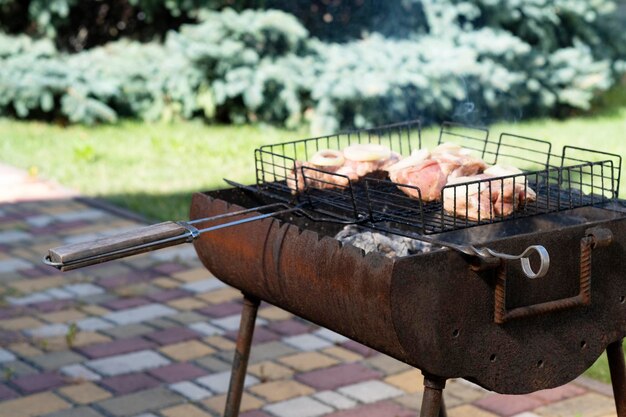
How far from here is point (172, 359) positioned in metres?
4.12

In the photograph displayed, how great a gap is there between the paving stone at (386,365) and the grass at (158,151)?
7.51 feet

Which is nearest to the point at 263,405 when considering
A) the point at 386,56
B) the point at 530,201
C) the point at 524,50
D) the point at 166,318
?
the point at 166,318

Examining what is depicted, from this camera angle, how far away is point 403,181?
9.27ft

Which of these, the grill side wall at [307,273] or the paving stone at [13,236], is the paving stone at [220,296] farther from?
the grill side wall at [307,273]

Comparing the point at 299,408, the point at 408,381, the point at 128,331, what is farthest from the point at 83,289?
the point at 408,381

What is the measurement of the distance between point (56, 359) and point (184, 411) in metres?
0.78

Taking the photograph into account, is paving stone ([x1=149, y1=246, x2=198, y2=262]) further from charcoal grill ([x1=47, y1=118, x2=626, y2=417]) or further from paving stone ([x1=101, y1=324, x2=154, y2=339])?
charcoal grill ([x1=47, y1=118, x2=626, y2=417])

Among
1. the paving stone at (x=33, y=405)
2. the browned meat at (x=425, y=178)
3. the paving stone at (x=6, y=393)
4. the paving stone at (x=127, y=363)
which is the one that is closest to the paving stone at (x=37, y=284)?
the paving stone at (x=127, y=363)

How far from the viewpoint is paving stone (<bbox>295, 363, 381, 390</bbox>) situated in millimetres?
3859

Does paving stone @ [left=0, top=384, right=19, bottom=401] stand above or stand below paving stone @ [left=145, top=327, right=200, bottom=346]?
above

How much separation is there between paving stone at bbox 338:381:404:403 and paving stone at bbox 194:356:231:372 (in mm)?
530

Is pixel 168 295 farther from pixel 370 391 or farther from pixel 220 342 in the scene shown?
pixel 370 391

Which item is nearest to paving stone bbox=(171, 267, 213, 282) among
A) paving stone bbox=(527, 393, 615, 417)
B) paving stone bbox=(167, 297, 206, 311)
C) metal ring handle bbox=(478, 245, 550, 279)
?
paving stone bbox=(167, 297, 206, 311)

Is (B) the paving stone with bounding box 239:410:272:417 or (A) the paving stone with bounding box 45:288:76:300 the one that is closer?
(B) the paving stone with bounding box 239:410:272:417
